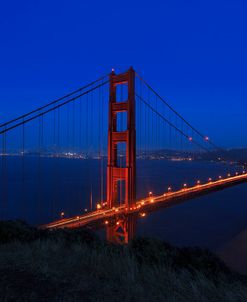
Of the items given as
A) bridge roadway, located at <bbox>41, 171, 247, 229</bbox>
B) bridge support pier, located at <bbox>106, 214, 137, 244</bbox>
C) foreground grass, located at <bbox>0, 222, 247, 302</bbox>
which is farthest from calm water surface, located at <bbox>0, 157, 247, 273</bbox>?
foreground grass, located at <bbox>0, 222, 247, 302</bbox>

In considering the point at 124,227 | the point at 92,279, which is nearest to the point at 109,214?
the point at 124,227

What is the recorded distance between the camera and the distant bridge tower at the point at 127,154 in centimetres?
1494

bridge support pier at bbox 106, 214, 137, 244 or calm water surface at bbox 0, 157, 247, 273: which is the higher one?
bridge support pier at bbox 106, 214, 137, 244

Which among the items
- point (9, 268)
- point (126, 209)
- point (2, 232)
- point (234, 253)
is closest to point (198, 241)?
point (234, 253)

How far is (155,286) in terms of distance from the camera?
2.90m

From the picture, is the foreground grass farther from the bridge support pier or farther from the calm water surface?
the calm water surface

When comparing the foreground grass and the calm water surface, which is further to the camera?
the calm water surface

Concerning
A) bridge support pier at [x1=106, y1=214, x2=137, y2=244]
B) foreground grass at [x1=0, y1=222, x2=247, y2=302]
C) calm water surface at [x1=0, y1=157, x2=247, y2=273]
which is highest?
foreground grass at [x1=0, y1=222, x2=247, y2=302]

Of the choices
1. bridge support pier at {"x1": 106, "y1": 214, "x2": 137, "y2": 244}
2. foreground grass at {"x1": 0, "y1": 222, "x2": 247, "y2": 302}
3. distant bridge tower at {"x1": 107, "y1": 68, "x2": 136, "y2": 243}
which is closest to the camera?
foreground grass at {"x1": 0, "y1": 222, "x2": 247, "y2": 302}

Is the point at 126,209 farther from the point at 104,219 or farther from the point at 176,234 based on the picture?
the point at 176,234

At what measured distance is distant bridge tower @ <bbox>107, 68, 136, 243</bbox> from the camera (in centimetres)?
1494

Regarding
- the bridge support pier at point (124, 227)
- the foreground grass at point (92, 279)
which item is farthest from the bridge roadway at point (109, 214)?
the foreground grass at point (92, 279)

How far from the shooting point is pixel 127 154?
15.8 m

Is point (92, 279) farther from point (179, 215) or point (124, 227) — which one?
point (179, 215)
